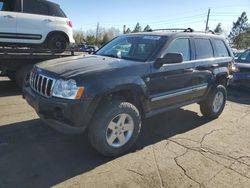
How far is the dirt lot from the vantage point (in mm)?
3559

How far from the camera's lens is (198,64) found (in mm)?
5461

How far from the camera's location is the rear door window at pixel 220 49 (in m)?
6.19

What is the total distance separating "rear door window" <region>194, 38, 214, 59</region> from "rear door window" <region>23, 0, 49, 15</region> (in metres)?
4.89

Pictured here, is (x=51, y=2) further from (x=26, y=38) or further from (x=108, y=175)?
(x=108, y=175)

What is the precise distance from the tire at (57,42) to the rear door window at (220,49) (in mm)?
4508

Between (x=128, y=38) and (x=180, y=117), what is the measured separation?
213 centimetres

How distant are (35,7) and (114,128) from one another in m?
5.59

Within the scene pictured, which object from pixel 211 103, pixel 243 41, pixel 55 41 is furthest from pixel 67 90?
pixel 243 41

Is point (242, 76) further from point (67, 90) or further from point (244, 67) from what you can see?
point (67, 90)

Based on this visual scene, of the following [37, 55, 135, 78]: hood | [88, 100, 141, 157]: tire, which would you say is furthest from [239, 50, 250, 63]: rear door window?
[88, 100, 141, 157]: tire

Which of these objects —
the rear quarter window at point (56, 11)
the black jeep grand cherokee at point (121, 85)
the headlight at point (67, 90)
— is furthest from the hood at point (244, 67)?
the headlight at point (67, 90)

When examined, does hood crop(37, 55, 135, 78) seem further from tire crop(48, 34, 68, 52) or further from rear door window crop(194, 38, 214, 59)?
tire crop(48, 34, 68, 52)

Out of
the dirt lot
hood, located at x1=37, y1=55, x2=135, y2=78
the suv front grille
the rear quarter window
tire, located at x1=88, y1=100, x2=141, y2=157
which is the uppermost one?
the rear quarter window

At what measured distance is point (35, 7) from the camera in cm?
820
